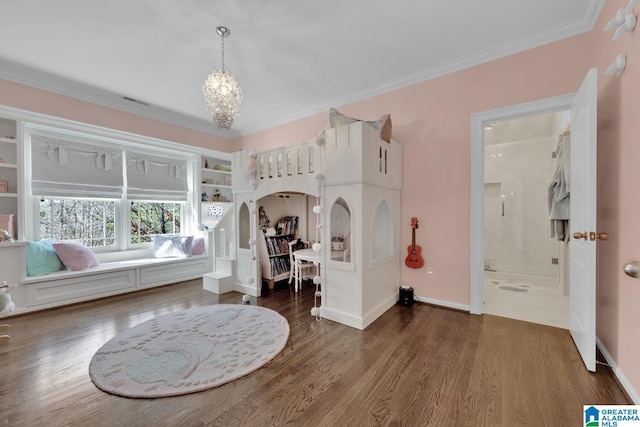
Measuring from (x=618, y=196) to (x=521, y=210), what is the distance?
3150 mm

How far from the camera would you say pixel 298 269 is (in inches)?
150

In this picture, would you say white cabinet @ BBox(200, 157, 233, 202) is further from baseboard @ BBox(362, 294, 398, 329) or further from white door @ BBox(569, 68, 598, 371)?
white door @ BBox(569, 68, 598, 371)

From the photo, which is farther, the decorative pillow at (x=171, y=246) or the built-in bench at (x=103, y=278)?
the decorative pillow at (x=171, y=246)

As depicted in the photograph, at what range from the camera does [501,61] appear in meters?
2.73

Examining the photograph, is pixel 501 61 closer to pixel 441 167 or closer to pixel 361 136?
pixel 441 167

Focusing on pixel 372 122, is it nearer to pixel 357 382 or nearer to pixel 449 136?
pixel 449 136

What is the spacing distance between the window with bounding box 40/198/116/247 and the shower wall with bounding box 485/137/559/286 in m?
6.67

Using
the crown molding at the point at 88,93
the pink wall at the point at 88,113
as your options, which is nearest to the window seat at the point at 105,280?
the pink wall at the point at 88,113

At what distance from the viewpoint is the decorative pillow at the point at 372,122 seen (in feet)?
9.31

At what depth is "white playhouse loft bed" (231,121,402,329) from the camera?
260 centimetres

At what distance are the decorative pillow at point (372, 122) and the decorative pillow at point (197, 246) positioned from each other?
3.40 m

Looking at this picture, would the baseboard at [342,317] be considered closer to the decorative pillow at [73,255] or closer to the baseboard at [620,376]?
the baseboard at [620,376]

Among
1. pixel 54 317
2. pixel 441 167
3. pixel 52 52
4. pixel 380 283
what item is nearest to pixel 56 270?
pixel 54 317

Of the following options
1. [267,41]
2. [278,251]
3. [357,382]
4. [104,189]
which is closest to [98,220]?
[104,189]
